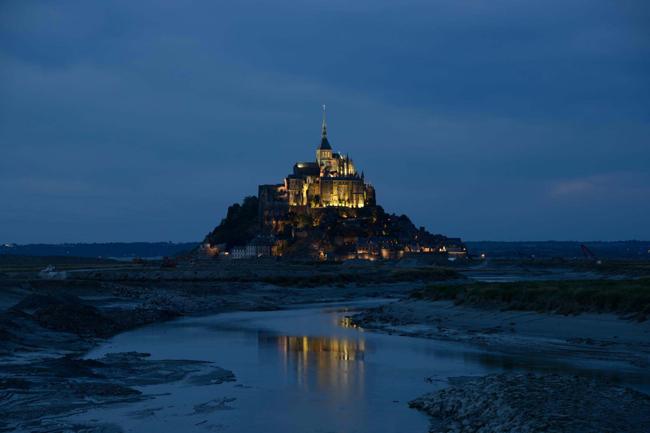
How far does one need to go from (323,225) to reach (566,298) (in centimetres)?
11639

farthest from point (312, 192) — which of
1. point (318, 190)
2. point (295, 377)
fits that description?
point (295, 377)

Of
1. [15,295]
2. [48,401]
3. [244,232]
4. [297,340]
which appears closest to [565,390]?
[48,401]

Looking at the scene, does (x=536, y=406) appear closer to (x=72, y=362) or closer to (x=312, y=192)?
(x=72, y=362)

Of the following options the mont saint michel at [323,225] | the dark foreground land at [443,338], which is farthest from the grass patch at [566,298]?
the mont saint michel at [323,225]

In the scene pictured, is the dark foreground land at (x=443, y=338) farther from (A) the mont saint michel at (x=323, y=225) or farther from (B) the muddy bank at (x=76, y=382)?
(A) the mont saint michel at (x=323, y=225)

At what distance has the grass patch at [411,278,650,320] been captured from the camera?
3097 cm

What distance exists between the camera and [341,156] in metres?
180

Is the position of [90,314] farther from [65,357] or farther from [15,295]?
Result: [65,357]

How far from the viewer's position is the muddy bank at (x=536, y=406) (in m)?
14.9

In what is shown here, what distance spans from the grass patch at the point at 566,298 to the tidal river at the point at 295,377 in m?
6.14

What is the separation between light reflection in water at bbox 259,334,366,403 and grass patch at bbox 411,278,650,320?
27.1 ft

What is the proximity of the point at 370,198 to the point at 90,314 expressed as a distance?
445 ft

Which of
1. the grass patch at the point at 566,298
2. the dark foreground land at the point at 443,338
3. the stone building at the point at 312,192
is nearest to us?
the dark foreground land at the point at 443,338

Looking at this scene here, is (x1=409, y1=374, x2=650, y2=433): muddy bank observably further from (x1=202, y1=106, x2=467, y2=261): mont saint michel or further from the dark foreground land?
(x1=202, y1=106, x2=467, y2=261): mont saint michel
